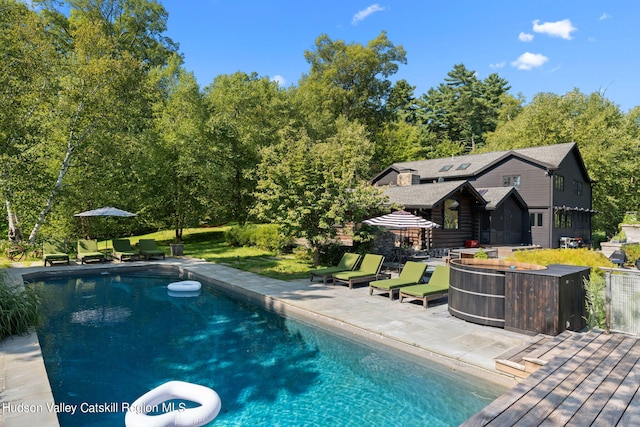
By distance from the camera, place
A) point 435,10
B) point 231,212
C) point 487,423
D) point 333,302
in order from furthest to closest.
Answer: point 231,212 < point 435,10 < point 333,302 < point 487,423

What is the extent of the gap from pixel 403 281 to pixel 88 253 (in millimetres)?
16521

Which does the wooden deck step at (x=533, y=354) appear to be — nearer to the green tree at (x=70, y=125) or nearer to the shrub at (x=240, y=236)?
the green tree at (x=70, y=125)

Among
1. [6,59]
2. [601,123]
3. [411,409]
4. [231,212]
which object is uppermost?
[601,123]

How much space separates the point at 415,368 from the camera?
7.02 meters

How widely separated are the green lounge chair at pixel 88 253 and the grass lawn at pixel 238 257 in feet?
6.25

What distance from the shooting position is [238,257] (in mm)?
19719

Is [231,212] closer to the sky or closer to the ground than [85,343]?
closer to the sky

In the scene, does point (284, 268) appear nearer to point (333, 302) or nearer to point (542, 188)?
point (333, 302)

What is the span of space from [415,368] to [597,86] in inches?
2496

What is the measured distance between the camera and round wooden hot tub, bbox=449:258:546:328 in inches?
329

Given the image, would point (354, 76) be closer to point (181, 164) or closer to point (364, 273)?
point (181, 164)

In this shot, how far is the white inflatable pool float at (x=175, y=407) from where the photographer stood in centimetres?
494

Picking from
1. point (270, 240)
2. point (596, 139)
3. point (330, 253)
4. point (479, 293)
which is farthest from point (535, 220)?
point (479, 293)

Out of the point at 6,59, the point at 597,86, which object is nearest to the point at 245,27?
the point at 6,59
